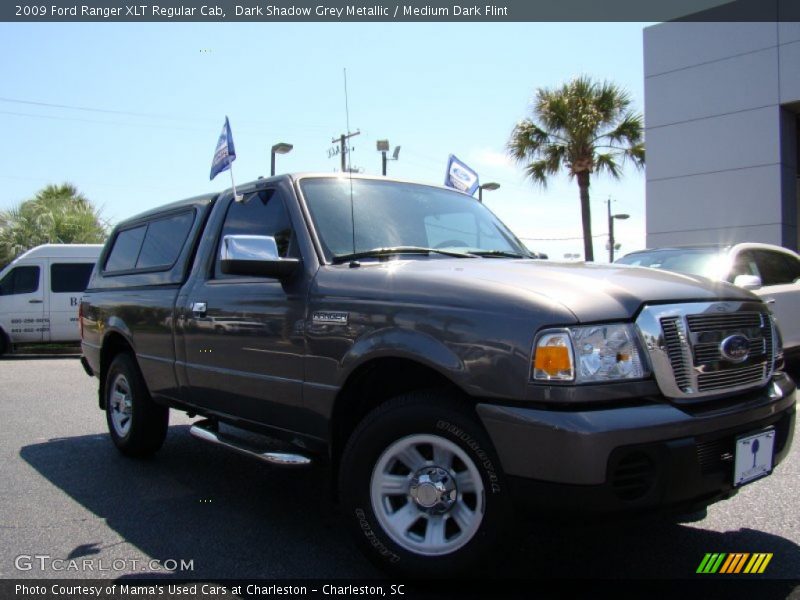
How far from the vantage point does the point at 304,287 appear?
11.5 ft

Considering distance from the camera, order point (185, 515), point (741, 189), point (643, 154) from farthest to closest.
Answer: point (643, 154)
point (741, 189)
point (185, 515)

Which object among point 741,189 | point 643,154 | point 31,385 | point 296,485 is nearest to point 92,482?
point 296,485

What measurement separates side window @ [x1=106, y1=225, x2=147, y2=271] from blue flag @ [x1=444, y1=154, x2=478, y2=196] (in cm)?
670

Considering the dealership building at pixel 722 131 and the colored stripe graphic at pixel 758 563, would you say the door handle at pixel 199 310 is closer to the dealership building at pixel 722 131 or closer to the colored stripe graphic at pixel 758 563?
the colored stripe graphic at pixel 758 563

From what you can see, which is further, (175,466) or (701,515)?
(175,466)

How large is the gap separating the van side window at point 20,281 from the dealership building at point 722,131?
14460 mm

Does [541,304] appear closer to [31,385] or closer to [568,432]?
[568,432]

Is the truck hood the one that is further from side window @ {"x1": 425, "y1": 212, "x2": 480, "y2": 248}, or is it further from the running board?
the running board

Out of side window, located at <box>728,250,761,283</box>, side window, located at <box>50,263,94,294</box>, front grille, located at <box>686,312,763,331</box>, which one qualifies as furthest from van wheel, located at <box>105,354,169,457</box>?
side window, located at <box>50,263,94,294</box>

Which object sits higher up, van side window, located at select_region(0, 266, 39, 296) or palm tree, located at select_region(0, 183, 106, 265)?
palm tree, located at select_region(0, 183, 106, 265)

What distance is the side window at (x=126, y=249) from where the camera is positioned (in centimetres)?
566

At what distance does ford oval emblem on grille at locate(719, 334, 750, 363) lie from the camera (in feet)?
9.14

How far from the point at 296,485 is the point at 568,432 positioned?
8.73 feet

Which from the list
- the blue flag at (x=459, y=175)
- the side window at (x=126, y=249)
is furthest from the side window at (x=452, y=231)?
the blue flag at (x=459, y=175)
